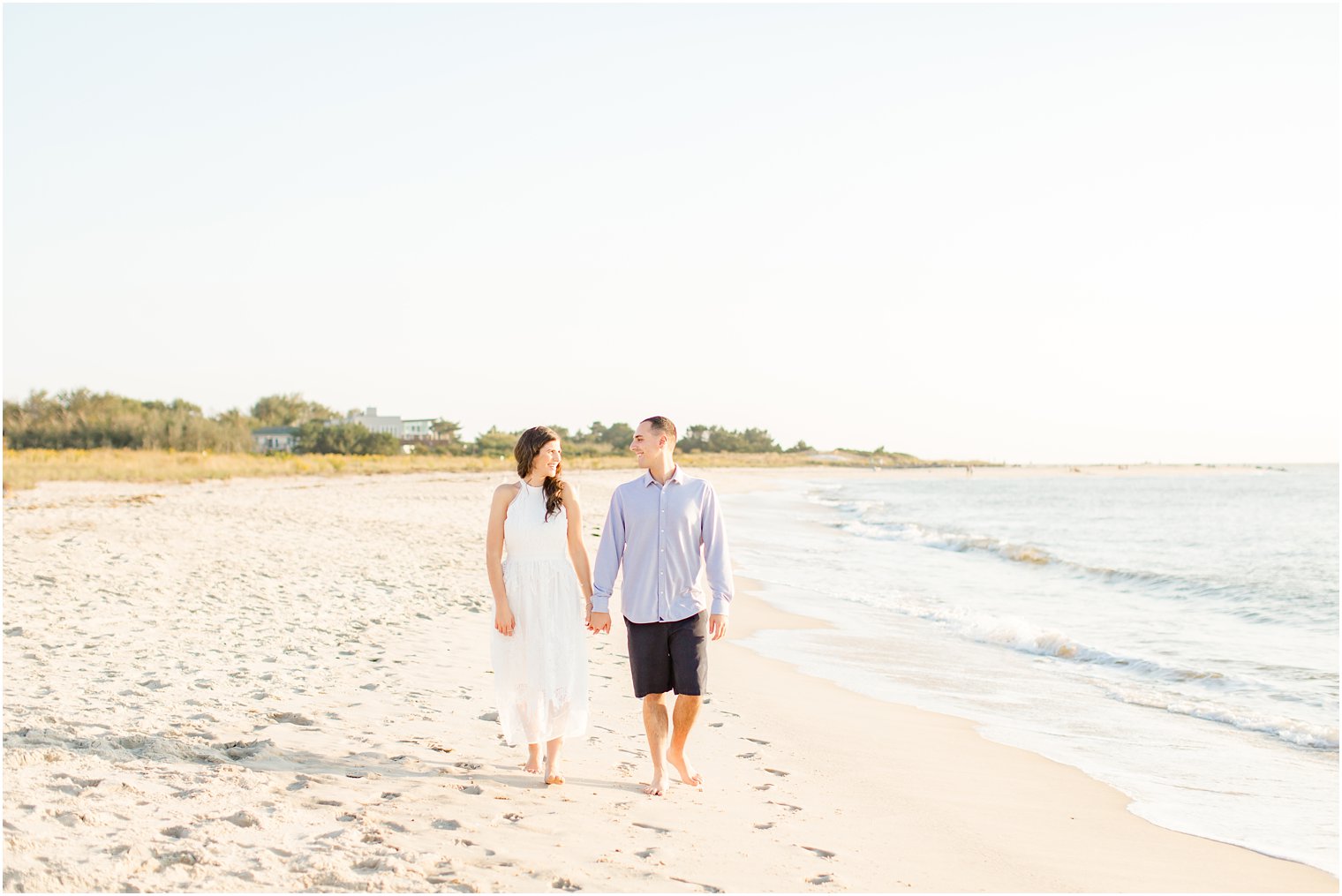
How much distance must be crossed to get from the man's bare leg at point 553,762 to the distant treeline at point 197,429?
41.9 meters

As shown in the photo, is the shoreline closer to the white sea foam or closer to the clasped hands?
the clasped hands

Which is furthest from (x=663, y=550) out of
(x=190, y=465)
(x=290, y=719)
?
(x=190, y=465)

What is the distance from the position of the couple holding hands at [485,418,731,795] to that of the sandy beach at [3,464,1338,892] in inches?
15.0

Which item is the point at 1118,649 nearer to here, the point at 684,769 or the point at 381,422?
the point at 684,769

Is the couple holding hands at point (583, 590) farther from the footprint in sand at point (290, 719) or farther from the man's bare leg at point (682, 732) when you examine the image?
the footprint in sand at point (290, 719)

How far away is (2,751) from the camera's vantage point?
448cm

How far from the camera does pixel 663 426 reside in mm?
4797

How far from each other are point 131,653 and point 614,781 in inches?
169

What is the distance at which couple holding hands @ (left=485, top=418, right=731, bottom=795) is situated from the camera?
4715 millimetres

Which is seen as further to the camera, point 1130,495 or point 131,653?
point 1130,495

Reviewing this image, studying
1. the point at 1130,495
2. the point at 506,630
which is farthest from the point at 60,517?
the point at 1130,495

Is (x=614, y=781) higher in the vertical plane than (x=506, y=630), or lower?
lower

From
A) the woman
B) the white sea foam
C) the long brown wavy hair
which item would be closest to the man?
the woman

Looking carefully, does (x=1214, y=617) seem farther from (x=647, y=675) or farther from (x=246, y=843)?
(x=246, y=843)
